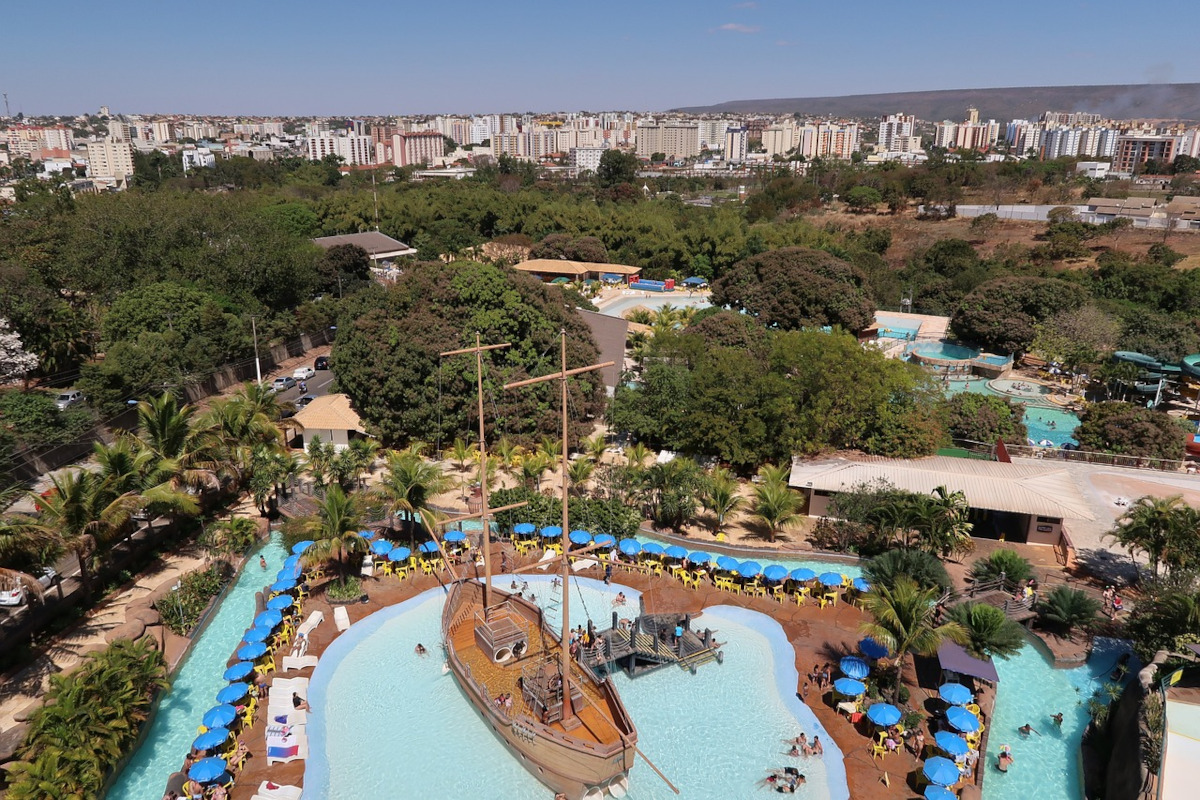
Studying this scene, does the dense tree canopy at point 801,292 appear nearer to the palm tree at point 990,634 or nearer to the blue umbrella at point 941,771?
the palm tree at point 990,634

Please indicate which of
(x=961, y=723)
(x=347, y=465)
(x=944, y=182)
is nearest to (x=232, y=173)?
(x=944, y=182)

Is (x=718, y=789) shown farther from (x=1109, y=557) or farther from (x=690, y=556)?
(x=1109, y=557)

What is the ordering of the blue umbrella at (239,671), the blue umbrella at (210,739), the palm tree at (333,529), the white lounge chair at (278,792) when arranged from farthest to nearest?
the palm tree at (333,529), the blue umbrella at (239,671), the blue umbrella at (210,739), the white lounge chair at (278,792)

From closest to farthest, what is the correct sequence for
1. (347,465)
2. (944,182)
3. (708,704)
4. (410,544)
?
(708,704), (410,544), (347,465), (944,182)

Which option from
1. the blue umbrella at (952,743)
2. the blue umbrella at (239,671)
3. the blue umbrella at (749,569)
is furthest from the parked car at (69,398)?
the blue umbrella at (952,743)

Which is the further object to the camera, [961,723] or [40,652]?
[40,652]

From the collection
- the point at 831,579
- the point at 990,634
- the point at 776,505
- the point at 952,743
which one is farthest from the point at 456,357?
the point at 952,743

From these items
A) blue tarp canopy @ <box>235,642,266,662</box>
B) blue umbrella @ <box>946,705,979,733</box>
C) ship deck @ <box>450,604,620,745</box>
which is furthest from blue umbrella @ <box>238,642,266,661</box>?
blue umbrella @ <box>946,705,979,733</box>
